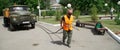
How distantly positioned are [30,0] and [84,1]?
801 inches

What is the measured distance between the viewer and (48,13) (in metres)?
50.7

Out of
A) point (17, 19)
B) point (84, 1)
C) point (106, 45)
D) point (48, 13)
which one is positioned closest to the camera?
point (106, 45)

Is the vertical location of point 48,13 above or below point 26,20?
below

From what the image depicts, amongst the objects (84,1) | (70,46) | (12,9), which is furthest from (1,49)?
(84,1)

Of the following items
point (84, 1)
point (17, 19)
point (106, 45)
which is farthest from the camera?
point (84, 1)

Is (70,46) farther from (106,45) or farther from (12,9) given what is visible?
(12,9)

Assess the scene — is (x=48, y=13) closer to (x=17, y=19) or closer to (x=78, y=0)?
(x=78, y=0)

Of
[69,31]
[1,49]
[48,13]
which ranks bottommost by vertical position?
[48,13]

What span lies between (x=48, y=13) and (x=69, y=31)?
135 ft

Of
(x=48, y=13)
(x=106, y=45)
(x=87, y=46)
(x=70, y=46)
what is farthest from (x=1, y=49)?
(x=48, y=13)

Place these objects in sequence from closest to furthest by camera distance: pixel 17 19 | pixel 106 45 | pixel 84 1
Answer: pixel 106 45 < pixel 17 19 < pixel 84 1

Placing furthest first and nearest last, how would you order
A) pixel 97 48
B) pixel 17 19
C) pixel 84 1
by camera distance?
pixel 84 1
pixel 17 19
pixel 97 48

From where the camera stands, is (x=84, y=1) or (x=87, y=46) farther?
(x=84, y=1)

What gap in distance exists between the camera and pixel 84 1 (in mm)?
35625
